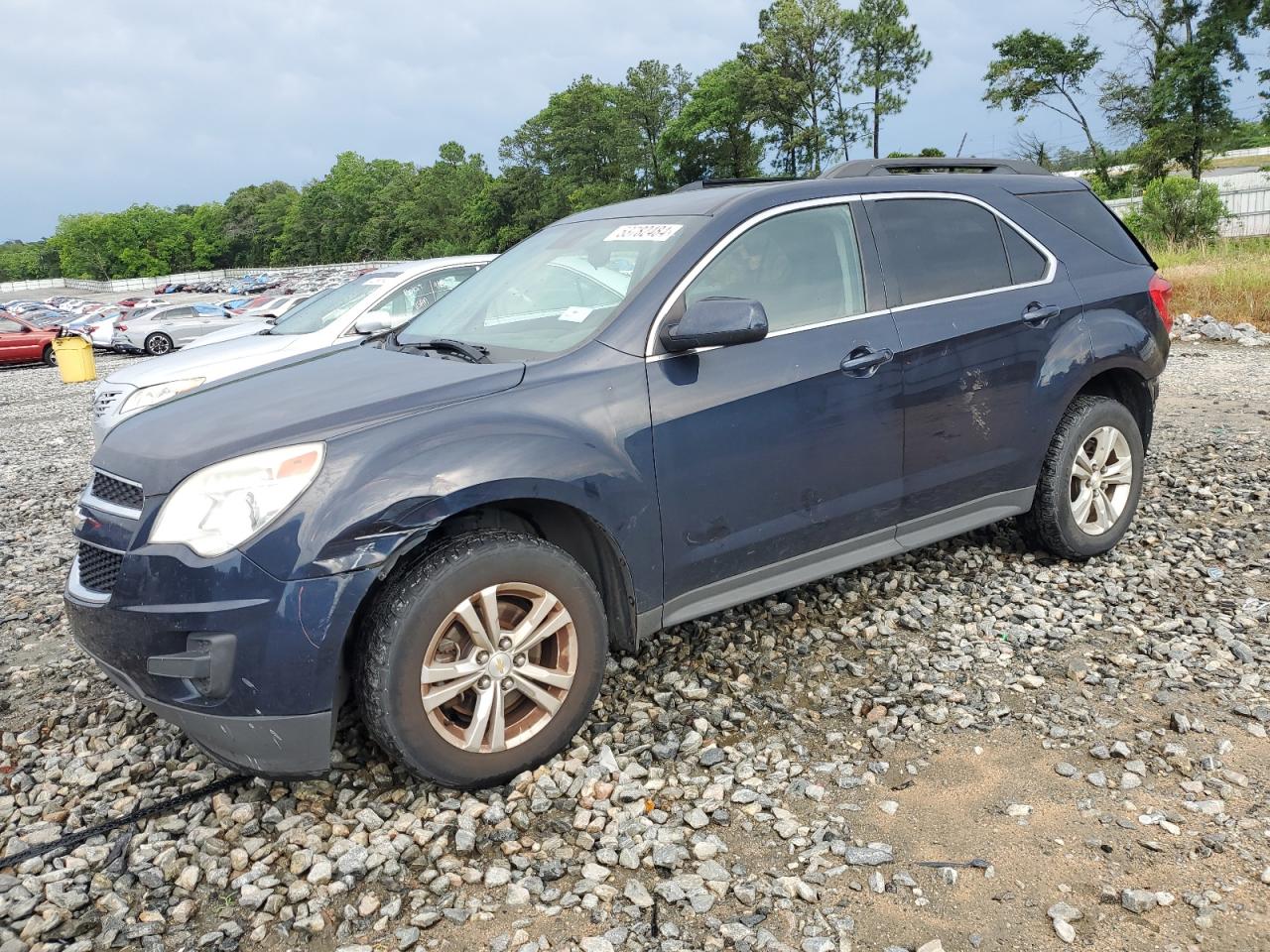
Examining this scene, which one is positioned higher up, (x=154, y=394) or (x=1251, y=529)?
(x=154, y=394)

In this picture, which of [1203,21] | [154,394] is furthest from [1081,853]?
[1203,21]

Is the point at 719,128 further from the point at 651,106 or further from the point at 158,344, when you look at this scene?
the point at 158,344

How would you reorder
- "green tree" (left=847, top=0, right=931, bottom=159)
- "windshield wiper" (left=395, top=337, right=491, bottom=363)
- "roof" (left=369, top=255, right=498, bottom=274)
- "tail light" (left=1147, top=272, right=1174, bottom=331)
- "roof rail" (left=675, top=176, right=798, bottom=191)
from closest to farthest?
"windshield wiper" (left=395, top=337, right=491, bottom=363), "roof rail" (left=675, top=176, right=798, bottom=191), "tail light" (left=1147, top=272, right=1174, bottom=331), "roof" (left=369, top=255, right=498, bottom=274), "green tree" (left=847, top=0, right=931, bottom=159)

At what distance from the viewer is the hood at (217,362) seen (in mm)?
7945

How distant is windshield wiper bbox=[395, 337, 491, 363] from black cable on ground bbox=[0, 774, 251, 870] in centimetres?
167

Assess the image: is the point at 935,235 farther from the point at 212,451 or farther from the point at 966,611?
the point at 212,451

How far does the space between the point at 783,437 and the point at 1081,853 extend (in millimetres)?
1642

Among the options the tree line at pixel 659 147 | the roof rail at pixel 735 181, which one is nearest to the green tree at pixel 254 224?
the tree line at pixel 659 147

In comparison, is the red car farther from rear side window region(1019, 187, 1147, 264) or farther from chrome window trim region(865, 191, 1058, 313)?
rear side window region(1019, 187, 1147, 264)

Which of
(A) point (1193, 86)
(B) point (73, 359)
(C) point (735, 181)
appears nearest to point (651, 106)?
(A) point (1193, 86)

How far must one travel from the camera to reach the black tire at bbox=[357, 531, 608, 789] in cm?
282

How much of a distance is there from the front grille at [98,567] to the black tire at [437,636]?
31.5 inches

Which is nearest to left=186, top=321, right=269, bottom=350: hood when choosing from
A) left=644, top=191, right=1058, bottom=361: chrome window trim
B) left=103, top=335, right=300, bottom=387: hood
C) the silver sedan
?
left=103, top=335, right=300, bottom=387: hood

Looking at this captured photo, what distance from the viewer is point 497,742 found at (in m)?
3.05
